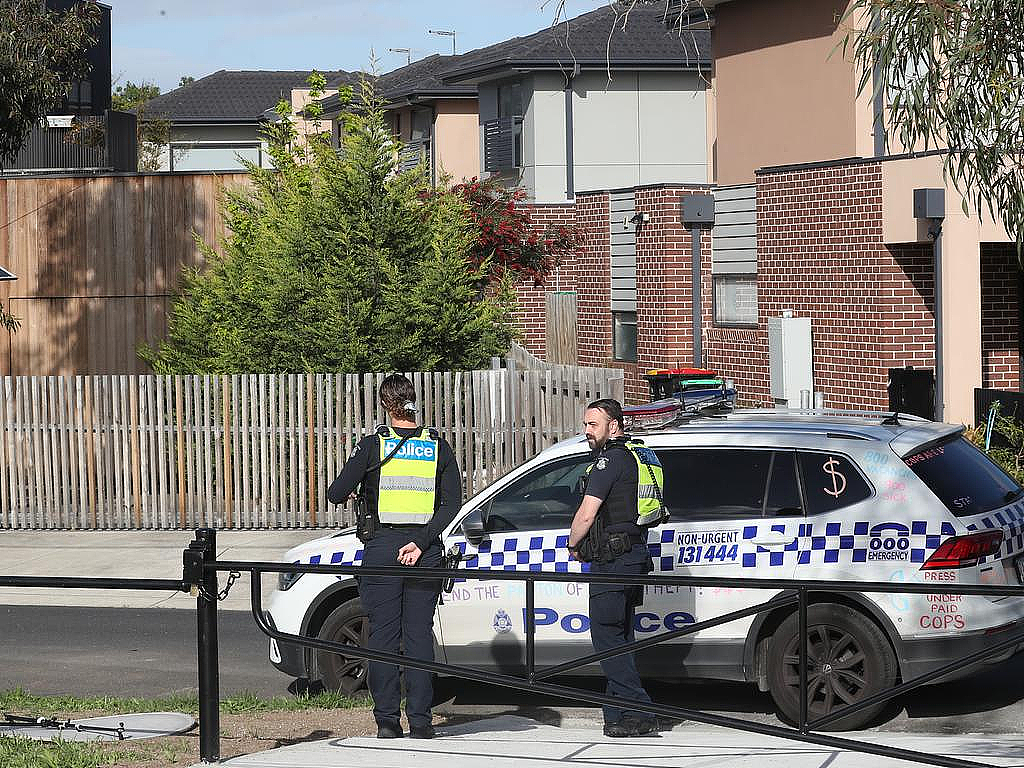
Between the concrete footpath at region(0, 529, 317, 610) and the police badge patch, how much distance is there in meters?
4.65

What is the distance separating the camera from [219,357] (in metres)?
17.8

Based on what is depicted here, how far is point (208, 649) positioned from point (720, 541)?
3.22 metres

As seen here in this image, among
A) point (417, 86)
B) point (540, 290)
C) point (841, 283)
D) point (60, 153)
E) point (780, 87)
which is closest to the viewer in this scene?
point (841, 283)

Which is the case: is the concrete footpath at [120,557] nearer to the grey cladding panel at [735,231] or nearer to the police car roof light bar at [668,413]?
the police car roof light bar at [668,413]

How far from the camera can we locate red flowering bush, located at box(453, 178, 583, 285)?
23656 mm

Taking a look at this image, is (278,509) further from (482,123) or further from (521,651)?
(482,123)

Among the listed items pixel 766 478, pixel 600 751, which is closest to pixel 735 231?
pixel 766 478

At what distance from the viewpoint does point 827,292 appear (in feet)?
64.1

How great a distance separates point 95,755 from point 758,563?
3.67 meters

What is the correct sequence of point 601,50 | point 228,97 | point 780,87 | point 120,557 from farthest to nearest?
point 228,97, point 601,50, point 780,87, point 120,557

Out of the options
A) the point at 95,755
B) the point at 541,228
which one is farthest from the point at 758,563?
the point at 541,228

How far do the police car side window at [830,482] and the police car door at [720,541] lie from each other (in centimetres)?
7

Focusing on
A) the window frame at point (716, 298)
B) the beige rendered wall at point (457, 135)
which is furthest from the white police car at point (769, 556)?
the beige rendered wall at point (457, 135)

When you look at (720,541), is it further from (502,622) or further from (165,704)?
(165,704)
